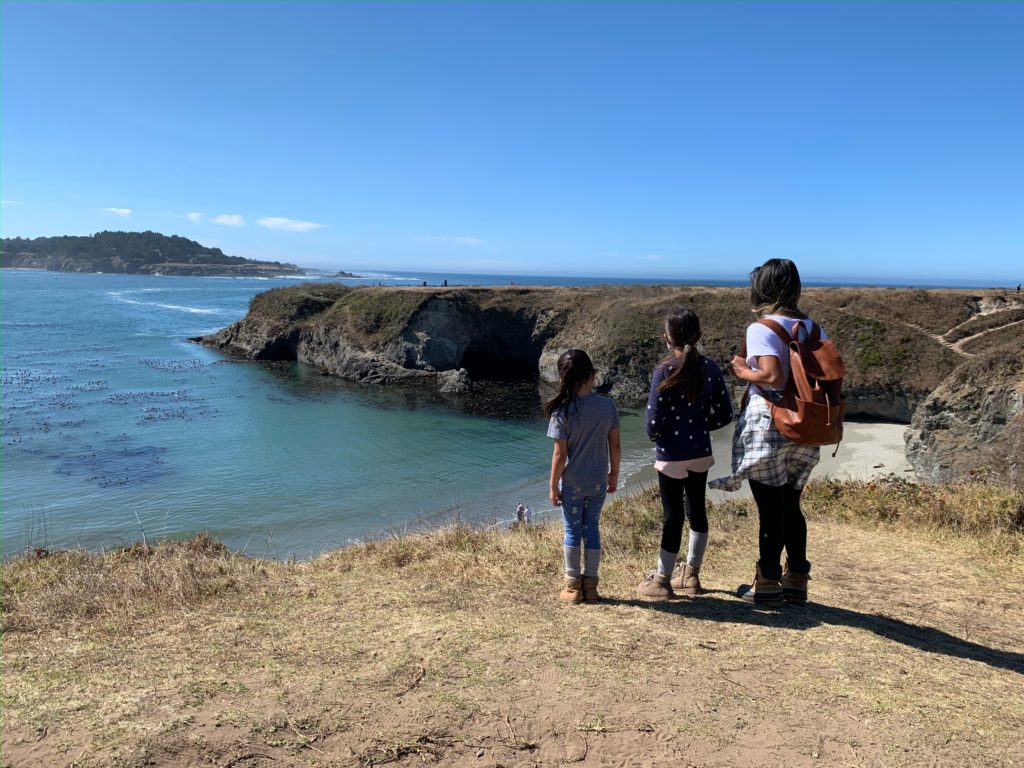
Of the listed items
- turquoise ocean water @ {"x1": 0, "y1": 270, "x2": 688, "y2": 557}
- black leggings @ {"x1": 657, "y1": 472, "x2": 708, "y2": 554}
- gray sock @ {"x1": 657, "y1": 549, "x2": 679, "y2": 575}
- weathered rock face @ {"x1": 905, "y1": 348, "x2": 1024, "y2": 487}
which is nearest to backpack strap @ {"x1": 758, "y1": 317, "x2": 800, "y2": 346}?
black leggings @ {"x1": 657, "y1": 472, "x2": 708, "y2": 554}

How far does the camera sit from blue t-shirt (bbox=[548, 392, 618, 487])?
4.74m

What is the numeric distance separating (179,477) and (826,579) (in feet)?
61.8

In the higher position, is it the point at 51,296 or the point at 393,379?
the point at 51,296

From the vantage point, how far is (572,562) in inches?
198

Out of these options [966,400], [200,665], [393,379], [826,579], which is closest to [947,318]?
[966,400]

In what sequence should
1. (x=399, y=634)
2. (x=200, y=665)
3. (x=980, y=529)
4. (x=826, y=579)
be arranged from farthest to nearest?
(x=980, y=529)
(x=826, y=579)
(x=399, y=634)
(x=200, y=665)

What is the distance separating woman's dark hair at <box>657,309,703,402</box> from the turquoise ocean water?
544 cm

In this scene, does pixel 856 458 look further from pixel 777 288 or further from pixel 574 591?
pixel 777 288

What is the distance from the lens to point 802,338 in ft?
13.3

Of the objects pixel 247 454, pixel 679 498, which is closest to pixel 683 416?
pixel 679 498

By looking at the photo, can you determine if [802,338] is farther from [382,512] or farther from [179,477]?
[179,477]

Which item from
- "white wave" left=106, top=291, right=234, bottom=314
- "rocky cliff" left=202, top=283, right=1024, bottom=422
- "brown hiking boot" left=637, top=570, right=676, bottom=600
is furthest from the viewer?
"white wave" left=106, top=291, right=234, bottom=314

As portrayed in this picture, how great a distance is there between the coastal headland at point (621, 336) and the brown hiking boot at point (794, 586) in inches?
→ 596

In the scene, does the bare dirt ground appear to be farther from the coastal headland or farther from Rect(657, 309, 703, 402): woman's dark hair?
the coastal headland
